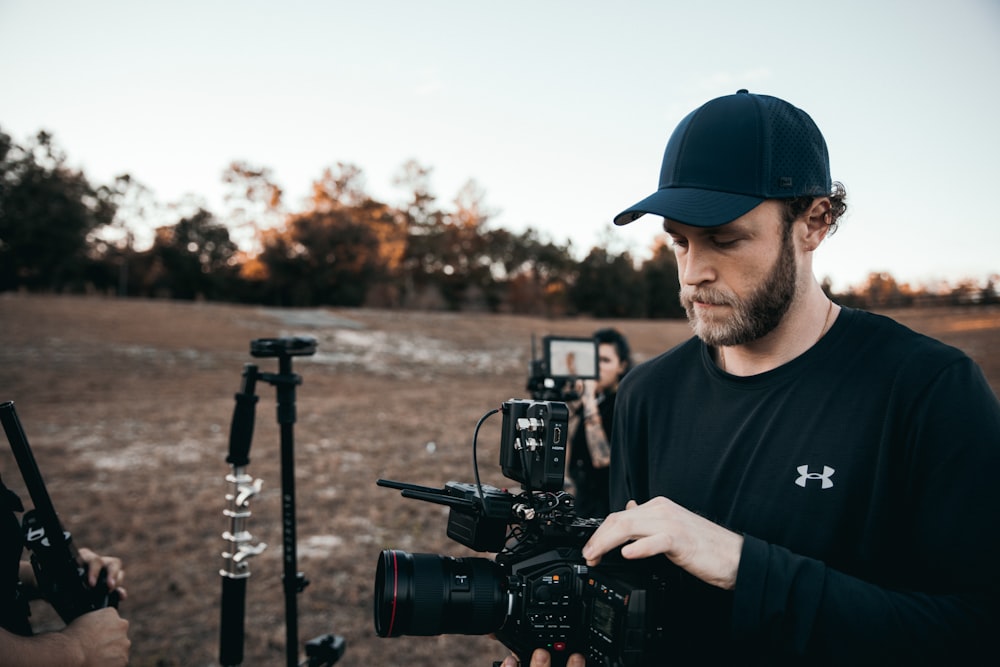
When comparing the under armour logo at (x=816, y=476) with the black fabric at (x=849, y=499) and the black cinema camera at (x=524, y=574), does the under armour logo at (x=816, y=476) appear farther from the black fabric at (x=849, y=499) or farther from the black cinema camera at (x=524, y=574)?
the black cinema camera at (x=524, y=574)

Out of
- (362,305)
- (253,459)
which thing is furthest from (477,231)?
(253,459)

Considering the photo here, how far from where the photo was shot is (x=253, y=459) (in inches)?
341

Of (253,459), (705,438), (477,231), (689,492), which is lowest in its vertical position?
(253,459)

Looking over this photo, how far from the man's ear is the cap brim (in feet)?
0.59

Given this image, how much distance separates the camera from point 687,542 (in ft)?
4.48

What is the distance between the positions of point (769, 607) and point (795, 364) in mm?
619

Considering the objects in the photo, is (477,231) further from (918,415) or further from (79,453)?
(918,415)

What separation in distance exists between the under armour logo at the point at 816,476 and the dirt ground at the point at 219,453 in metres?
3.38

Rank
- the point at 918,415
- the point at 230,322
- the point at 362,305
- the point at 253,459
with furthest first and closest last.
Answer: the point at 362,305 < the point at 230,322 < the point at 253,459 < the point at 918,415

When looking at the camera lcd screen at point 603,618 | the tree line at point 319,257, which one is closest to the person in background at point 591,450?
the camera lcd screen at point 603,618

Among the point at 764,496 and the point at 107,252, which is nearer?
the point at 764,496

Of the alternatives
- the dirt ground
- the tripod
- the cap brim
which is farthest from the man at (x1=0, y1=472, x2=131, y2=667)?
the dirt ground

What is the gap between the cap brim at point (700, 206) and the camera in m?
1.53

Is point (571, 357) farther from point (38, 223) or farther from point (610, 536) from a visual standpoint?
point (38, 223)
